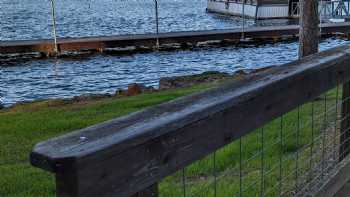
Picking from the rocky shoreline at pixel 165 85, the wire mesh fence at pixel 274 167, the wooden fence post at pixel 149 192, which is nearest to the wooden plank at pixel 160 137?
the wooden fence post at pixel 149 192

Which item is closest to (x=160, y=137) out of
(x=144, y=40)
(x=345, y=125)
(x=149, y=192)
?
(x=149, y=192)

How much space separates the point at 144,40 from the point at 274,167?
29.4 m

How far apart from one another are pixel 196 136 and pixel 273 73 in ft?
3.13

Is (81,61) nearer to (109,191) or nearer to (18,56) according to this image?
(18,56)

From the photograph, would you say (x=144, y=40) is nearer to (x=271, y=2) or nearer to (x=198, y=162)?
(x=271, y=2)

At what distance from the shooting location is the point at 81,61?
27.9 m

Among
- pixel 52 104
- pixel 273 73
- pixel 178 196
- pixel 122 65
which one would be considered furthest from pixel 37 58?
pixel 273 73

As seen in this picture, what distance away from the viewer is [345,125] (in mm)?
4160

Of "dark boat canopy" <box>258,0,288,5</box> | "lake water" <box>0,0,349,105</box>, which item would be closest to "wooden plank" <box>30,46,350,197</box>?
"lake water" <box>0,0,349,105</box>

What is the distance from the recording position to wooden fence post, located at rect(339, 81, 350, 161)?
4.09m

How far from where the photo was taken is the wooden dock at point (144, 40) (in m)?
30.1

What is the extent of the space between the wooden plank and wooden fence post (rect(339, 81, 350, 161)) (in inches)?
51.1

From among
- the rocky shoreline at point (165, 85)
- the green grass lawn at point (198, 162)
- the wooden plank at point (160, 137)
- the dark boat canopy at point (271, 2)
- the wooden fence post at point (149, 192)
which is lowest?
the rocky shoreline at point (165, 85)

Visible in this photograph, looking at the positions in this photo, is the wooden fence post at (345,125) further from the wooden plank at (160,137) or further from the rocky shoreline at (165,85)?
the rocky shoreline at (165,85)
